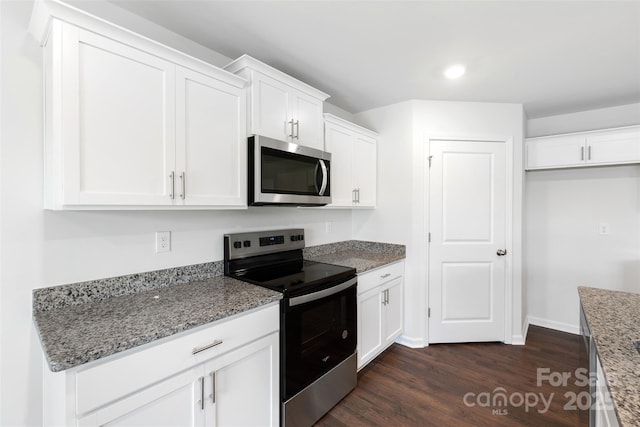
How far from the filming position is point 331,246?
2.95m

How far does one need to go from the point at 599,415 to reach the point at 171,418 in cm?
163

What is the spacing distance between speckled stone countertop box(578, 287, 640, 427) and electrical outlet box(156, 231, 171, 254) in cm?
191

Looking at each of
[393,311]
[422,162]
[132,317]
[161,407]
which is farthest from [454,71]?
[161,407]

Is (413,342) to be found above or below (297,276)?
below

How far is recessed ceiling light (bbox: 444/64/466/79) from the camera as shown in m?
2.17

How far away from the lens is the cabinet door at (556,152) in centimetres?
287

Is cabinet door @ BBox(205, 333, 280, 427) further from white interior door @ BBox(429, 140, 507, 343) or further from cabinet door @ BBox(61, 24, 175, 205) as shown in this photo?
white interior door @ BBox(429, 140, 507, 343)

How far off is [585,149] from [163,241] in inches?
147

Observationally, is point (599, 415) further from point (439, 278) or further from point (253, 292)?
point (439, 278)

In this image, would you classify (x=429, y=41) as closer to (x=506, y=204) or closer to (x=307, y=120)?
(x=307, y=120)

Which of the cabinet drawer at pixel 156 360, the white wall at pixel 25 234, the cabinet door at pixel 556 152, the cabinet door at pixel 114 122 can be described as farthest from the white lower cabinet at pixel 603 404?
the cabinet door at pixel 556 152

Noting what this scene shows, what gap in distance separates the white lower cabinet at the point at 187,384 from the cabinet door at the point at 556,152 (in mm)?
3096

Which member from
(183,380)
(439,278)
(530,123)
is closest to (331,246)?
(439,278)

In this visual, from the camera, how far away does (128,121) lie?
1.31m
